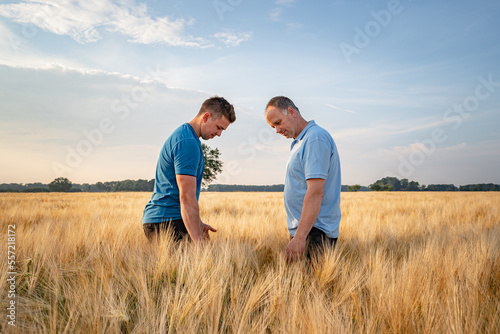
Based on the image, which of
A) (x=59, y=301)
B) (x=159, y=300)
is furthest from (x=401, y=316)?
(x=59, y=301)

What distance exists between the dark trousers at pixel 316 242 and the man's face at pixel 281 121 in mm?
995

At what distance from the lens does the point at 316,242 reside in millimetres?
2658

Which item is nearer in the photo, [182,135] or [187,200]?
[187,200]

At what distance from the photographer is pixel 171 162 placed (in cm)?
306

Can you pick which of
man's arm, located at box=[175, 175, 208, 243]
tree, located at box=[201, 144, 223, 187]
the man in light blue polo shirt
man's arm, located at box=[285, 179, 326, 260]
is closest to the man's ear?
the man in light blue polo shirt

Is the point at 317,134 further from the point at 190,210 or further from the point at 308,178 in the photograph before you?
the point at 190,210

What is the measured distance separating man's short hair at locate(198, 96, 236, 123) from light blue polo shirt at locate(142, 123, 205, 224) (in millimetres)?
278

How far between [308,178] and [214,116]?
129cm

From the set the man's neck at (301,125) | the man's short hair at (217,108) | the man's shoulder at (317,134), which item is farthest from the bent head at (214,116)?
the man's shoulder at (317,134)

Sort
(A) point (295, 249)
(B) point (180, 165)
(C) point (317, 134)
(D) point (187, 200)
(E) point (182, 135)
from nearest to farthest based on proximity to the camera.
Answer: (A) point (295, 249) → (C) point (317, 134) → (D) point (187, 200) → (B) point (180, 165) → (E) point (182, 135)

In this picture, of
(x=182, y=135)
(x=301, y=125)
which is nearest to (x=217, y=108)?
(x=182, y=135)

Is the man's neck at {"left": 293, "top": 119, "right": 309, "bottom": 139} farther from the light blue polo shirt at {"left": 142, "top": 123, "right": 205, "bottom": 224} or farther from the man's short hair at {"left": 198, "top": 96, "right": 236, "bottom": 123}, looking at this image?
the light blue polo shirt at {"left": 142, "top": 123, "right": 205, "bottom": 224}

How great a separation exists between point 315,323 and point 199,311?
64 centimetres

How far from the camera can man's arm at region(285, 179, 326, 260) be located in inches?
92.4
